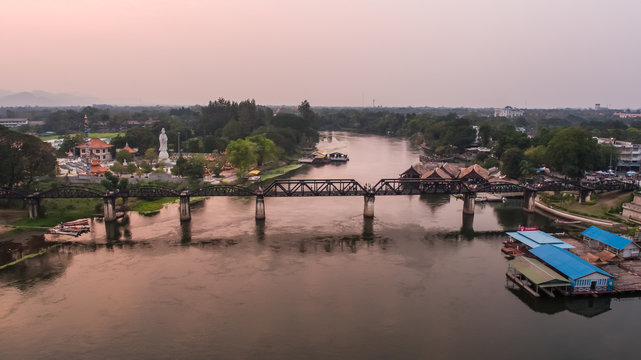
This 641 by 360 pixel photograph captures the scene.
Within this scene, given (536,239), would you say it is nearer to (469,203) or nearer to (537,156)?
(469,203)

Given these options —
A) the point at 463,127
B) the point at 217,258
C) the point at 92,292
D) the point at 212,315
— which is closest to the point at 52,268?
the point at 92,292

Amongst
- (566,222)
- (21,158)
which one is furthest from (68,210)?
(566,222)

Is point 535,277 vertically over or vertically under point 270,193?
under

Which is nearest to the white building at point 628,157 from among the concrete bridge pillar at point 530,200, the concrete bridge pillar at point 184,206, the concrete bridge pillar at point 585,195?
the concrete bridge pillar at point 585,195

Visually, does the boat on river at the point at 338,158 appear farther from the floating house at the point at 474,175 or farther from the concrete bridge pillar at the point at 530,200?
the concrete bridge pillar at the point at 530,200

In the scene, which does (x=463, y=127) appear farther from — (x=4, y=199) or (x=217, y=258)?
(x=4, y=199)
